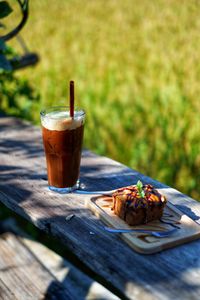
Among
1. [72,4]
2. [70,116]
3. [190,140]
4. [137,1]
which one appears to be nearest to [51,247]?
[190,140]

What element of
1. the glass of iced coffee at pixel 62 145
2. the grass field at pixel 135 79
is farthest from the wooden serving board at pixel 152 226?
the grass field at pixel 135 79

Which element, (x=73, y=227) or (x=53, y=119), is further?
(x=53, y=119)

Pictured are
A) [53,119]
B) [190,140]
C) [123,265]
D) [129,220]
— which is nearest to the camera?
[123,265]

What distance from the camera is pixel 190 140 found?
3332mm

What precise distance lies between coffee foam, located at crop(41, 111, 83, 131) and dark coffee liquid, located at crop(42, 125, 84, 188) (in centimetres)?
→ 1

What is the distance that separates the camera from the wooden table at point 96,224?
1205mm

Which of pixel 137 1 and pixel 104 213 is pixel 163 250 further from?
pixel 137 1

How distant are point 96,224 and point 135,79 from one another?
2898 millimetres

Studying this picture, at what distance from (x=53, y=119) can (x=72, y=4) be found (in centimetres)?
619

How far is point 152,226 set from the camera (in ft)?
4.69

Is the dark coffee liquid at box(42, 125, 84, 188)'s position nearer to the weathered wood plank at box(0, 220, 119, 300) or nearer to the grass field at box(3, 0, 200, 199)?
the weathered wood plank at box(0, 220, 119, 300)

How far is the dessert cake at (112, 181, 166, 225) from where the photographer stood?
1.41 meters

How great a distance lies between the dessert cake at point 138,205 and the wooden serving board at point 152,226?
18 mm

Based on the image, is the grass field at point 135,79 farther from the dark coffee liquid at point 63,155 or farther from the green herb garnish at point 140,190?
the green herb garnish at point 140,190
